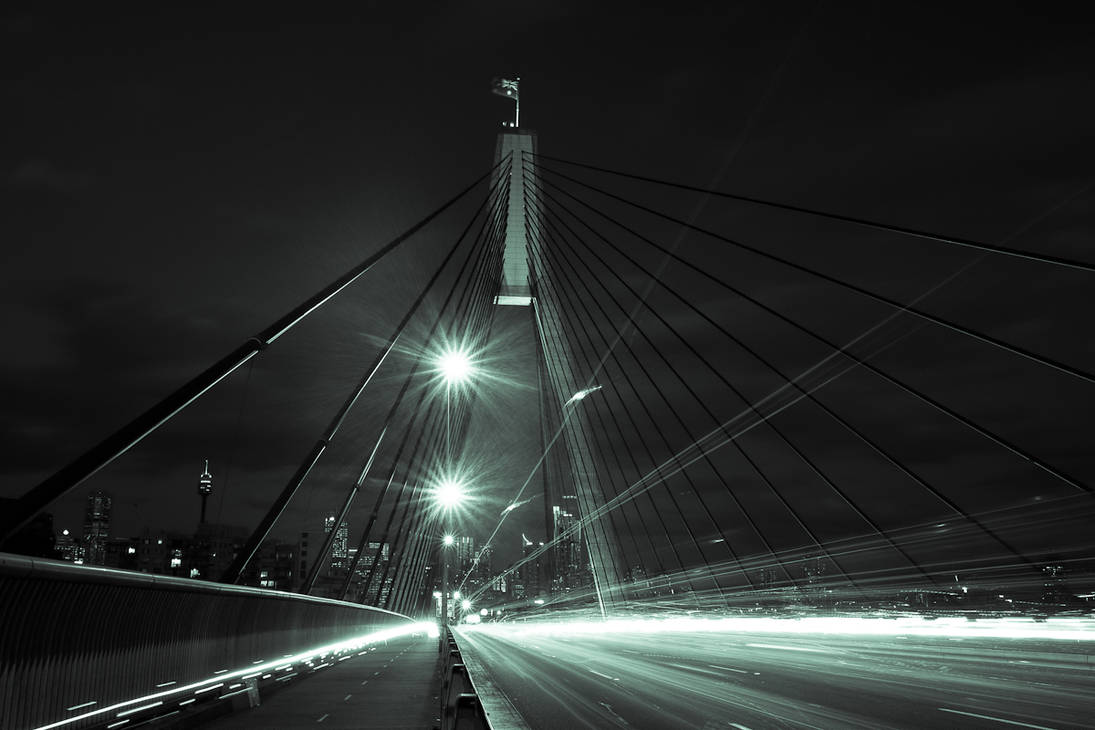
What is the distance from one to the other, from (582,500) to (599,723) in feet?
79.4

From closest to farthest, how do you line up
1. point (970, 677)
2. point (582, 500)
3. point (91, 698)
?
1. point (91, 698)
2. point (970, 677)
3. point (582, 500)

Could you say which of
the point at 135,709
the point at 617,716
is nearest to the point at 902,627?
the point at 617,716

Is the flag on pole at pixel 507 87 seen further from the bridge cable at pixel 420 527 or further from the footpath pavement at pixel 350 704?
the footpath pavement at pixel 350 704

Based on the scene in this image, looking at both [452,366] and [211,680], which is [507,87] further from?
[211,680]

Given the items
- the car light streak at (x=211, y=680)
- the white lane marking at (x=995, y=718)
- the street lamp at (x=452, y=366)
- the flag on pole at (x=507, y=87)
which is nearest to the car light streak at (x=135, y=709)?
the car light streak at (x=211, y=680)

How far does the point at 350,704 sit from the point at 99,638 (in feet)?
22.3

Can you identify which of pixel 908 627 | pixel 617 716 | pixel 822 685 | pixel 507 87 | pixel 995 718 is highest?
→ pixel 507 87

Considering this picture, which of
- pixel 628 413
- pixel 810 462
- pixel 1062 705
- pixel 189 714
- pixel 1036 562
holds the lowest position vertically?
pixel 1062 705

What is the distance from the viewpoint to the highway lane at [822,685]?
12781mm

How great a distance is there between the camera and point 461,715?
4785mm

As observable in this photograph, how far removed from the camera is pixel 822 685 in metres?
17.6

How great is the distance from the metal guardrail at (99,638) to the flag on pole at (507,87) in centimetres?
3337

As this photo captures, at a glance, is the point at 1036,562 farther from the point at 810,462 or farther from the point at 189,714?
the point at 189,714

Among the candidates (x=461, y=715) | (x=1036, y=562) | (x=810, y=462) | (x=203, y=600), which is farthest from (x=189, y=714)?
(x=810, y=462)
